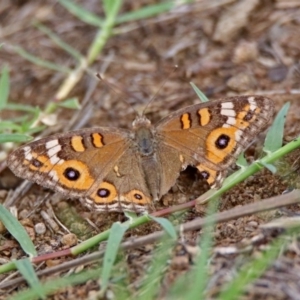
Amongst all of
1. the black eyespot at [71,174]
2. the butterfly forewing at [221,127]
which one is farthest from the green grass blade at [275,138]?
the black eyespot at [71,174]

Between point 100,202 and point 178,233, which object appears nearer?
point 178,233

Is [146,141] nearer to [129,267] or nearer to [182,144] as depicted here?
[182,144]

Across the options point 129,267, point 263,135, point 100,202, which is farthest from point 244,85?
point 129,267

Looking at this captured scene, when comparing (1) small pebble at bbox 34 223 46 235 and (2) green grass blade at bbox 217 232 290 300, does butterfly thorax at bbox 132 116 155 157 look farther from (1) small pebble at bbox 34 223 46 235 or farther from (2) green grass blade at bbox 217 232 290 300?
(2) green grass blade at bbox 217 232 290 300

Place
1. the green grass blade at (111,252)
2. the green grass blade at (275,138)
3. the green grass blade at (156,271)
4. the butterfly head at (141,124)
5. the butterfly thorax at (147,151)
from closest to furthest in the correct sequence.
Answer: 1. the green grass blade at (156,271)
2. the green grass blade at (111,252)
3. the green grass blade at (275,138)
4. the butterfly thorax at (147,151)
5. the butterfly head at (141,124)

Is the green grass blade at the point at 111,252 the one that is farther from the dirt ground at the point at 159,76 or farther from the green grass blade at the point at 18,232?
the green grass blade at the point at 18,232

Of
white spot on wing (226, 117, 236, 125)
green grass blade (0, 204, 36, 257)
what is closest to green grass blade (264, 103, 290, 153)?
white spot on wing (226, 117, 236, 125)
